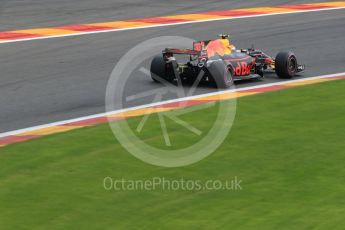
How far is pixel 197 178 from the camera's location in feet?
32.4

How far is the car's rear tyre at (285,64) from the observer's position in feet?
50.4

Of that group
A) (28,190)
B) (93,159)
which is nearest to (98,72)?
(93,159)

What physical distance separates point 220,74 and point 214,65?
0.63 feet

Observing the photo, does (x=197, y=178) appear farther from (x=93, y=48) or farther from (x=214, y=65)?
(x=93, y=48)

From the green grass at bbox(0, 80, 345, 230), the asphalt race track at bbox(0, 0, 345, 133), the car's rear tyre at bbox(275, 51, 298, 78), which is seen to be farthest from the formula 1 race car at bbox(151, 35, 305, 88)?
the green grass at bbox(0, 80, 345, 230)

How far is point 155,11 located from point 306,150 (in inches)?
473

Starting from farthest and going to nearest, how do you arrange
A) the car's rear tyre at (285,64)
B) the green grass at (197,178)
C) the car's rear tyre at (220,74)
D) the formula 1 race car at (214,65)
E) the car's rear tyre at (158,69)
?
the car's rear tyre at (285,64)
the car's rear tyre at (158,69)
the formula 1 race car at (214,65)
the car's rear tyre at (220,74)
the green grass at (197,178)

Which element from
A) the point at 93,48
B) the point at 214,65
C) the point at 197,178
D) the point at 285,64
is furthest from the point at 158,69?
the point at 197,178

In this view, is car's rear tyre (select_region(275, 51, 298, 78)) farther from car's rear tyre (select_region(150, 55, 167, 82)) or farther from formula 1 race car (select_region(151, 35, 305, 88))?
car's rear tyre (select_region(150, 55, 167, 82))

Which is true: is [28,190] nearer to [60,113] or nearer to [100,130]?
[100,130]

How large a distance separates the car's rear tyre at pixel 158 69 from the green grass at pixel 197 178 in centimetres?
237

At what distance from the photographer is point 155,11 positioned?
73.3ft

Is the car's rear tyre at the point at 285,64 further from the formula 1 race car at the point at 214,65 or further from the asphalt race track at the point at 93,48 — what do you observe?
the asphalt race track at the point at 93,48

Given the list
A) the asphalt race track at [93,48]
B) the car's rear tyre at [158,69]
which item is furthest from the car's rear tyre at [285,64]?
the car's rear tyre at [158,69]
